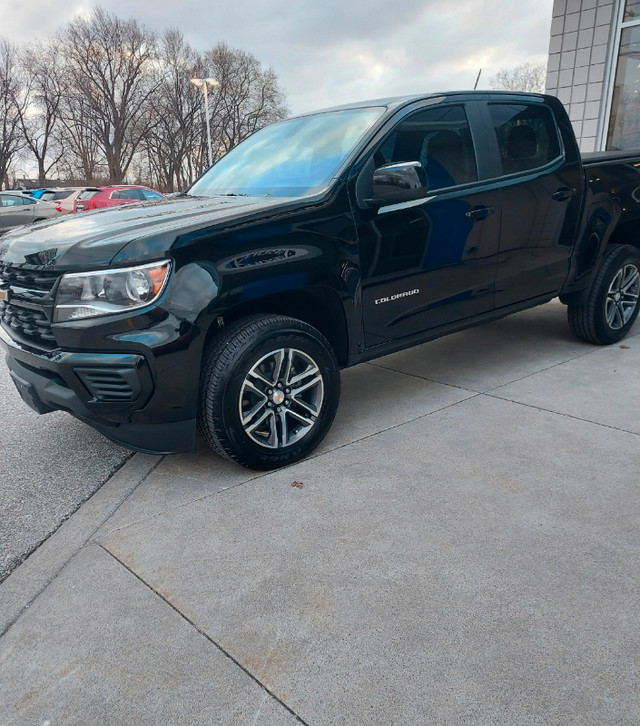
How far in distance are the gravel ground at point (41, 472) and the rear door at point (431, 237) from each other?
1.69 metres

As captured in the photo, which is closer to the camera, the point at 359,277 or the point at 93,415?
the point at 93,415

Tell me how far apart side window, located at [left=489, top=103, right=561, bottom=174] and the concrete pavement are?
172cm

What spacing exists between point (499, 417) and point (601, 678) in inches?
77.2

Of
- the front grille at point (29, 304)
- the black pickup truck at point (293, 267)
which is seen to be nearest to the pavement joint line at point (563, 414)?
the black pickup truck at point (293, 267)

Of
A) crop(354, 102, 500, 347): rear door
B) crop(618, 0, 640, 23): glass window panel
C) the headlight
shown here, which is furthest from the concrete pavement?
crop(618, 0, 640, 23): glass window panel

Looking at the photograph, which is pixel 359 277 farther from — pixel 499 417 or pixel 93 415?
pixel 93 415

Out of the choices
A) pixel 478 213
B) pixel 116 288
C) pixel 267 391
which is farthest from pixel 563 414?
pixel 116 288

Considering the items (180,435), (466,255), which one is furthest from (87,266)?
(466,255)

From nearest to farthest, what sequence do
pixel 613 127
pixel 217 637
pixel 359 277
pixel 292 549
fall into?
pixel 217 637 < pixel 292 549 < pixel 359 277 < pixel 613 127

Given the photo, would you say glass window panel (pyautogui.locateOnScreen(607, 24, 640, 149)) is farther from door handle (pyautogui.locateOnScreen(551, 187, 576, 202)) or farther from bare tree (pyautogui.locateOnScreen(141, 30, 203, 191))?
bare tree (pyautogui.locateOnScreen(141, 30, 203, 191))

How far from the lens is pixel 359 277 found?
3.16 m

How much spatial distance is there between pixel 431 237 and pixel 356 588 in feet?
6.80

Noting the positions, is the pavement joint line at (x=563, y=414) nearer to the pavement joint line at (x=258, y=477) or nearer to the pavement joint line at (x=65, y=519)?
the pavement joint line at (x=258, y=477)

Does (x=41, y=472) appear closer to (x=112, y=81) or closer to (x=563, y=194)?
(x=563, y=194)
